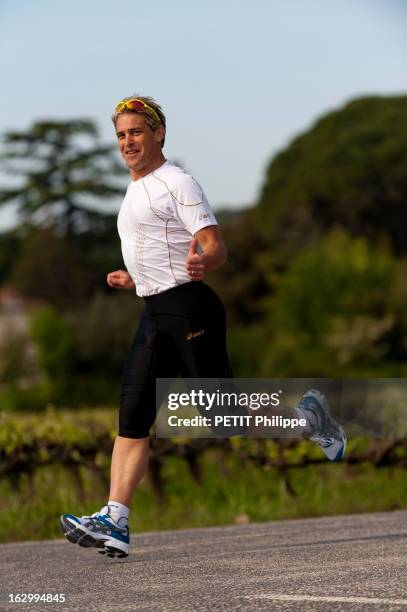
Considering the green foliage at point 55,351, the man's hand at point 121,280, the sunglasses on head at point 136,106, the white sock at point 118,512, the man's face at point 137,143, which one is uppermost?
the sunglasses on head at point 136,106

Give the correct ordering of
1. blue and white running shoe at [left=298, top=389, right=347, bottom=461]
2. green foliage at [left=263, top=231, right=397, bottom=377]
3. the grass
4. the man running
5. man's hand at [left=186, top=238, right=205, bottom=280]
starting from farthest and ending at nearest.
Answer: green foliage at [left=263, top=231, right=397, bottom=377]
the grass
blue and white running shoe at [left=298, top=389, right=347, bottom=461]
the man running
man's hand at [left=186, top=238, right=205, bottom=280]

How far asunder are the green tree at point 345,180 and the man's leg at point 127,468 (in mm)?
62735

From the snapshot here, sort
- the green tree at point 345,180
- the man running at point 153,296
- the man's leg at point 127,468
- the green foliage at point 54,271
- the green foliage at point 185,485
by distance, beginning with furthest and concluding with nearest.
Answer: the green tree at point 345,180 → the green foliage at point 54,271 → the green foliage at point 185,485 → the man's leg at point 127,468 → the man running at point 153,296

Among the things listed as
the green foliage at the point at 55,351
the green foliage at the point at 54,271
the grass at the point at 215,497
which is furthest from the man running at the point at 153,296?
the green foliage at the point at 54,271

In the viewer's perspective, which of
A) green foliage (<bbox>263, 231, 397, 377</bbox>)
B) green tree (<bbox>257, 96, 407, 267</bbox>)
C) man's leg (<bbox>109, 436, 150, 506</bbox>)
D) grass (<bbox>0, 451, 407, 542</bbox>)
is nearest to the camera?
man's leg (<bbox>109, 436, 150, 506</bbox>)

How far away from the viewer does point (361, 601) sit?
4637 mm

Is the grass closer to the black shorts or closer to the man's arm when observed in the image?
the black shorts

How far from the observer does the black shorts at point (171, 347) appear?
236 inches

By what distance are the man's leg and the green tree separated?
62735mm

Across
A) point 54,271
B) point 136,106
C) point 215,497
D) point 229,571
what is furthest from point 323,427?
point 54,271

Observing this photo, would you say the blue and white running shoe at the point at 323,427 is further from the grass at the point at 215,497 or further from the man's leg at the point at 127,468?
the grass at the point at 215,497

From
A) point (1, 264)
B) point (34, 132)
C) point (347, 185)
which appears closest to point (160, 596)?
point (34, 132)

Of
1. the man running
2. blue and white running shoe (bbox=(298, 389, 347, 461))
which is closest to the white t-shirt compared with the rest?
the man running

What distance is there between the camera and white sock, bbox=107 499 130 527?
609cm
